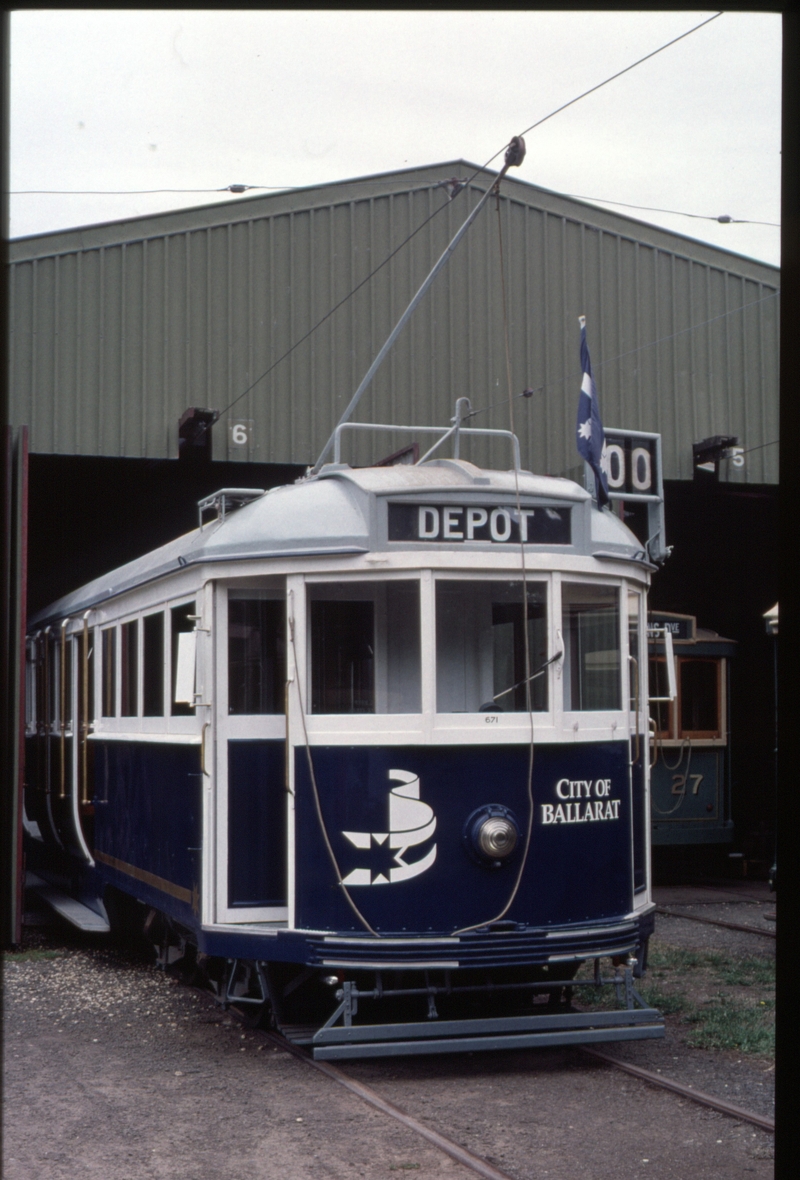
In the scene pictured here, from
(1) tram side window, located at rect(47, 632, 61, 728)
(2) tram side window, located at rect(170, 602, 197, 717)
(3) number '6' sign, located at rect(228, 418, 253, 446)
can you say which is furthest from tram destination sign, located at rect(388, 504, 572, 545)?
(3) number '6' sign, located at rect(228, 418, 253, 446)

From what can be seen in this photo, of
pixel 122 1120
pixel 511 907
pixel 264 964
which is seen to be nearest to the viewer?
pixel 122 1120

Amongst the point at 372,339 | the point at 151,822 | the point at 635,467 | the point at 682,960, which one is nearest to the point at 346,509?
the point at 151,822

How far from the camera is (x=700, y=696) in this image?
566 inches

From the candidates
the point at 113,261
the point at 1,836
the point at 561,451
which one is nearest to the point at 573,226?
the point at 561,451

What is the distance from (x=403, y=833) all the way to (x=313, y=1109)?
1216mm

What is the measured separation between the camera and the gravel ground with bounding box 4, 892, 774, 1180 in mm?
4812

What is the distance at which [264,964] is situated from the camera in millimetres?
6430

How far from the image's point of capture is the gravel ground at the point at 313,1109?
4.81 meters

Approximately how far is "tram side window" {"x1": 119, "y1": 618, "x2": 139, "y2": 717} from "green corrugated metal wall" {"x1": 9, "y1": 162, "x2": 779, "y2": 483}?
5263 mm

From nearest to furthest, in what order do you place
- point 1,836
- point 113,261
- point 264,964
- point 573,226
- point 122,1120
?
1. point 1,836
2. point 122,1120
3. point 264,964
4. point 113,261
5. point 573,226

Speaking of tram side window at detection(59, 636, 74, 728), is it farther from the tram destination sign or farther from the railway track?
the tram destination sign

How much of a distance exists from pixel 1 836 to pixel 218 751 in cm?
448

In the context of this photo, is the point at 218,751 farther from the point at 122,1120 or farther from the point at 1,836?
the point at 1,836

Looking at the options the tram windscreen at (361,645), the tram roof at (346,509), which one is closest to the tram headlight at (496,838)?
the tram windscreen at (361,645)
